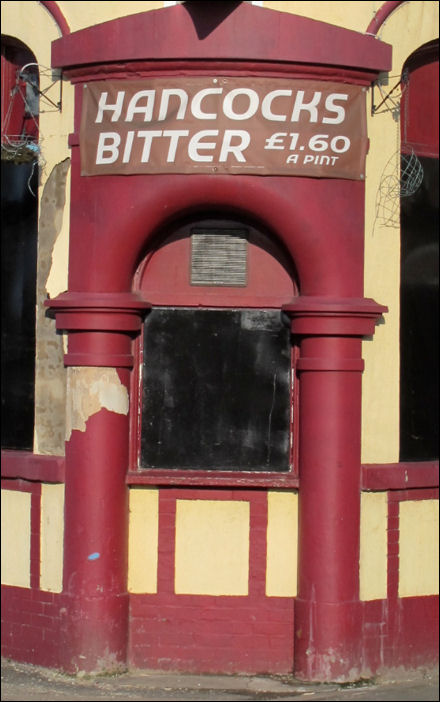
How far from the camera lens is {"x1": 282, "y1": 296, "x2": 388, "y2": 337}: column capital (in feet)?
33.6

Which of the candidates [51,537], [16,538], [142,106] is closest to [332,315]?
[142,106]

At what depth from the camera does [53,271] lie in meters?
10.7

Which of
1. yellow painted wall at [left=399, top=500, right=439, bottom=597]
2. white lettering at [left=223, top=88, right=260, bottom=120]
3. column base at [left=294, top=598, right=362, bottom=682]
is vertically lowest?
column base at [left=294, top=598, right=362, bottom=682]

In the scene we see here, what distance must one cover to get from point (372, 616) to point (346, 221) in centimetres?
309

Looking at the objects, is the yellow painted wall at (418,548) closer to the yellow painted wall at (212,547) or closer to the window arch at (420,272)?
the window arch at (420,272)

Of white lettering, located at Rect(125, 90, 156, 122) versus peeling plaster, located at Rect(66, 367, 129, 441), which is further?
peeling plaster, located at Rect(66, 367, 129, 441)

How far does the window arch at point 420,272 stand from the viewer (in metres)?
10.8

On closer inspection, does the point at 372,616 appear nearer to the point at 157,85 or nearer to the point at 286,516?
the point at 286,516

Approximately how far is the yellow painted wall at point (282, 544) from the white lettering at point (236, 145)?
2617 mm

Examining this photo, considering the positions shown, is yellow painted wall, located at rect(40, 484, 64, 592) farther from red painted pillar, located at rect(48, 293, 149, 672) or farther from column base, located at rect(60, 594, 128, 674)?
column base, located at rect(60, 594, 128, 674)

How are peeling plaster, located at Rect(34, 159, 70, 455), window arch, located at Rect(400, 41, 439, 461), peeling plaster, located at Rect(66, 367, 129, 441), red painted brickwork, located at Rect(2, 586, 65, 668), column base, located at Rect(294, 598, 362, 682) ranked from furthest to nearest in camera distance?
window arch, located at Rect(400, 41, 439, 461)
peeling plaster, located at Rect(34, 159, 70, 455)
red painted brickwork, located at Rect(2, 586, 65, 668)
peeling plaster, located at Rect(66, 367, 129, 441)
column base, located at Rect(294, 598, 362, 682)

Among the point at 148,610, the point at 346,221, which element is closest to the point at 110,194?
the point at 346,221

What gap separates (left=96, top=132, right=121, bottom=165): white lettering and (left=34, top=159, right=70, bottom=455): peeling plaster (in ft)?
1.18

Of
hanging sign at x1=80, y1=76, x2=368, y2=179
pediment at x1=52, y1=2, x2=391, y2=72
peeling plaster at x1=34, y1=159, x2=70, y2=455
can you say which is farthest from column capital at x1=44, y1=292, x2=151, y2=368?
pediment at x1=52, y1=2, x2=391, y2=72
